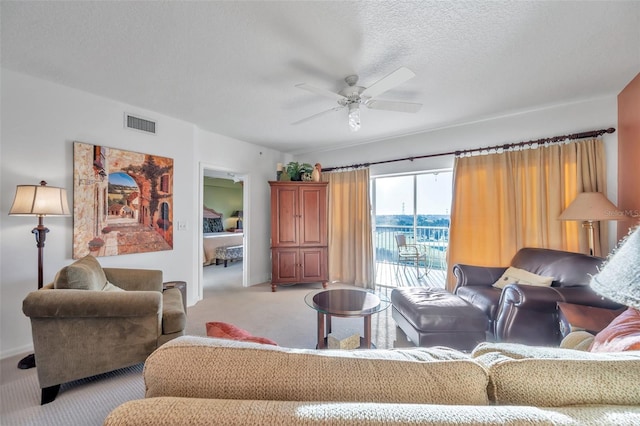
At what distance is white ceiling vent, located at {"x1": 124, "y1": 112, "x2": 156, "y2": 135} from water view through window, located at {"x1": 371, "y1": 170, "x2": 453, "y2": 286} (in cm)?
324

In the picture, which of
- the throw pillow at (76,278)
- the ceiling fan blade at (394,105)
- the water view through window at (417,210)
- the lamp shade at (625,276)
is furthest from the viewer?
the water view through window at (417,210)

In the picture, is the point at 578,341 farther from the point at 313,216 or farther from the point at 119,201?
the point at 119,201

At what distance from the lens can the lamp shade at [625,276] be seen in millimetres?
606

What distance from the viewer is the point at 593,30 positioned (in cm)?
163

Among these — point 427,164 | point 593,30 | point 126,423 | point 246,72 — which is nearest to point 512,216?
point 427,164

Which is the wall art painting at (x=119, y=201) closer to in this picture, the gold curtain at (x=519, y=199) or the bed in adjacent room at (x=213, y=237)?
the bed in adjacent room at (x=213, y=237)

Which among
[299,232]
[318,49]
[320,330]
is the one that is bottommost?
[320,330]

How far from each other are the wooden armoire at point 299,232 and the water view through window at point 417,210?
0.93m

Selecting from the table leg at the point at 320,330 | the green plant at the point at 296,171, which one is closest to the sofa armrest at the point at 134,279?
the table leg at the point at 320,330

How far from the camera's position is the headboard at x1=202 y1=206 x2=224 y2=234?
22.1ft

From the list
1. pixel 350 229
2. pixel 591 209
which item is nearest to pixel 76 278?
pixel 350 229

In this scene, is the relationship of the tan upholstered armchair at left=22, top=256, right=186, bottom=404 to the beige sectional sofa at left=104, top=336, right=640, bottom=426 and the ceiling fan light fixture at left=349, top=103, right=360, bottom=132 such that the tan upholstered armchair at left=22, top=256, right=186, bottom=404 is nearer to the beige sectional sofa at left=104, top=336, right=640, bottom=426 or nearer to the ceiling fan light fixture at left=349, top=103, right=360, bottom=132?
the beige sectional sofa at left=104, top=336, right=640, bottom=426

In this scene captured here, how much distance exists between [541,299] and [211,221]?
6.96m

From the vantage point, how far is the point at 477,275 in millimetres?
2684
